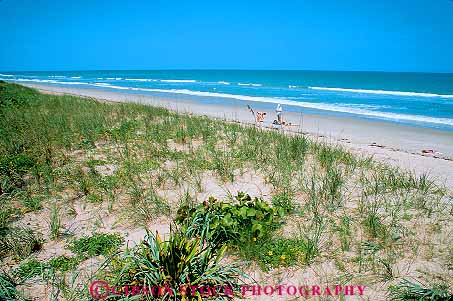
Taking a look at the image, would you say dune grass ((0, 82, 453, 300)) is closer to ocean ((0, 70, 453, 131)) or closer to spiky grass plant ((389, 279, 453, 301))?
spiky grass plant ((389, 279, 453, 301))

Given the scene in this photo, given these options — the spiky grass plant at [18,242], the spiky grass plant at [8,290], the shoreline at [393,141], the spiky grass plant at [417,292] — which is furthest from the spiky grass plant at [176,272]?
the shoreline at [393,141]

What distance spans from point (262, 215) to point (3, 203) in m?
3.60

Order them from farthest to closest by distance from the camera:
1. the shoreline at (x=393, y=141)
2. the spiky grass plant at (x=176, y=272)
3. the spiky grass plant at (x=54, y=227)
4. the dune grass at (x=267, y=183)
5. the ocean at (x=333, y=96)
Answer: the ocean at (x=333, y=96) → the shoreline at (x=393, y=141) → the spiky grass plant at (x=54, y=227) → the dune grass at (x=267, y=183) → the spiky grass plant at (x=176, y=272)

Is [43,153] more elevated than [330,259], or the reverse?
[43,153]

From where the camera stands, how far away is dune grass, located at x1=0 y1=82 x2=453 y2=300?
326cm

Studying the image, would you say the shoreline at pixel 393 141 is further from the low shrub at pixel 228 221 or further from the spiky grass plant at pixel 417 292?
the low shrub at pixel 228 221

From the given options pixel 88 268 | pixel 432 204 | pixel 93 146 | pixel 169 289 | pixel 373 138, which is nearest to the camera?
pixel 169 289

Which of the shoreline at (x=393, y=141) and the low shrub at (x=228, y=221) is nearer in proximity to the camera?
the low shrub at (x=228, y=221)

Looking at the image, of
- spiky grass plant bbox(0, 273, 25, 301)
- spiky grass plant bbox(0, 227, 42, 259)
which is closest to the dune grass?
spiky grass plant bbox(0, 227, 42, 259)

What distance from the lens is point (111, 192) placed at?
4.66m

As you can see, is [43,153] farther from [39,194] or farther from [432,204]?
[432,204]

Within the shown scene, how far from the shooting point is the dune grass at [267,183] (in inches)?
128

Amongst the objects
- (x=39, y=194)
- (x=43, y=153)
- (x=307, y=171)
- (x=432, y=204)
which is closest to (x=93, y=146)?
→ (x=43, y=153)

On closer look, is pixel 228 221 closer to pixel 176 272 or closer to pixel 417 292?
pixel 176 272
